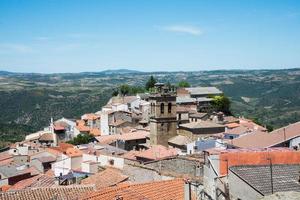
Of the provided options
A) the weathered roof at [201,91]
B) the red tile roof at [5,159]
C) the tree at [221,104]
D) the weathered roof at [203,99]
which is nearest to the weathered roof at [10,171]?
the red tile roof at [5,159]

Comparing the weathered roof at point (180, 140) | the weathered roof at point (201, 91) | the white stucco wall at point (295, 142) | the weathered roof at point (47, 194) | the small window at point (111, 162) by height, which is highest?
the white stucco wall at point (295, 142)

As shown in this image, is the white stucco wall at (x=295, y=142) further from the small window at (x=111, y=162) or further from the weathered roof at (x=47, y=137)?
the weathered roof at (x=47, y=137)

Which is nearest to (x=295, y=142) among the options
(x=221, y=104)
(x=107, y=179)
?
(x=107, y=179)

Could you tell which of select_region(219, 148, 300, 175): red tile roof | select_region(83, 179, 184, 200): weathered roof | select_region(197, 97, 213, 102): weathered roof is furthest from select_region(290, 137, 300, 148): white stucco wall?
select_region(197, 97, 213, 102): weathered roof

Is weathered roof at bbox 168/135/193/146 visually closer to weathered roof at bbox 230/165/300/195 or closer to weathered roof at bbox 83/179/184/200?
weathered roof at bbox 83/179/184/200

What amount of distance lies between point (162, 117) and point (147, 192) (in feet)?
127

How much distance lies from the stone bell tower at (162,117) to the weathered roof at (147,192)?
120 ft

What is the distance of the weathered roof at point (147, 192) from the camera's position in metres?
16.4

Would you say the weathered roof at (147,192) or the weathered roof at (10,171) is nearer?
the weathered roof at (147,192)

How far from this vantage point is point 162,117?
183ft

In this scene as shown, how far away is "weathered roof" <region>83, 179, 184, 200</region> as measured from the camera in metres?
16.4

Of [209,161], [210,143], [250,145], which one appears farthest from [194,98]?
[209,161]

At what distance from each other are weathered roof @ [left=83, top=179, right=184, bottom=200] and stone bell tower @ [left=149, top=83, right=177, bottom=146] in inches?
1445

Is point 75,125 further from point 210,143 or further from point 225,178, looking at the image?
point 225,178
